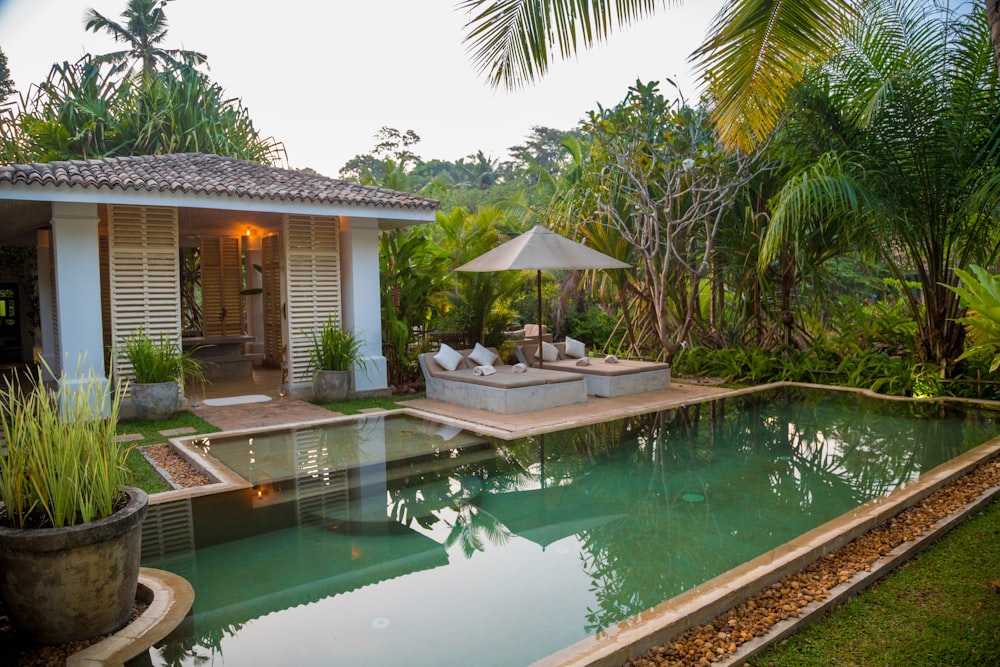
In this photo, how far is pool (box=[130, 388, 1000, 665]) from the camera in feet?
13.2

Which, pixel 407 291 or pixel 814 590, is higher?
pixel 407 291

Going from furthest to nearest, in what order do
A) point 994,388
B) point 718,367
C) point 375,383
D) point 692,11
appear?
point 718,367, point 375,383, point 994,388, point 692,11

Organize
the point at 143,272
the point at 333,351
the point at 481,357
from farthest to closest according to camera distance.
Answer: the point at 481,357, the point at 333,351, the point at 143,272

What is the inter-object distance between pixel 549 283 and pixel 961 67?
9645 millimetres

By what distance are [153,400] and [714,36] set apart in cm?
839

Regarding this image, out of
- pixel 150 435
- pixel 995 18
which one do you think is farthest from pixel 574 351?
pixel 995 18

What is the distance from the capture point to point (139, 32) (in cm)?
3594

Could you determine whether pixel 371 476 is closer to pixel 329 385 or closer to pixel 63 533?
pixel 63 533

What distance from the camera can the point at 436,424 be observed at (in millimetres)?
9562

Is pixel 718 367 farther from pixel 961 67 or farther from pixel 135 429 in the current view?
pixel 135 429

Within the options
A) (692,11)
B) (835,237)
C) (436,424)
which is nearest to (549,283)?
(835,237)

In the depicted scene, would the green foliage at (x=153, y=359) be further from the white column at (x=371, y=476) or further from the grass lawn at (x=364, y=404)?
the white column at (x=371, y=476)

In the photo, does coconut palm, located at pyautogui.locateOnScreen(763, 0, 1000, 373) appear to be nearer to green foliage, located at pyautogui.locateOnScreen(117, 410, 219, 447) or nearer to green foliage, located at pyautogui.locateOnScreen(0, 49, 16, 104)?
green foliage, located at pyautogui.locateOnScreen(117, 410, 219, 447)

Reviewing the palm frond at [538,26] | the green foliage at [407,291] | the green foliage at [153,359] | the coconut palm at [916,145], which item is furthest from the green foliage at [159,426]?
the coconut palm at [916,145]
